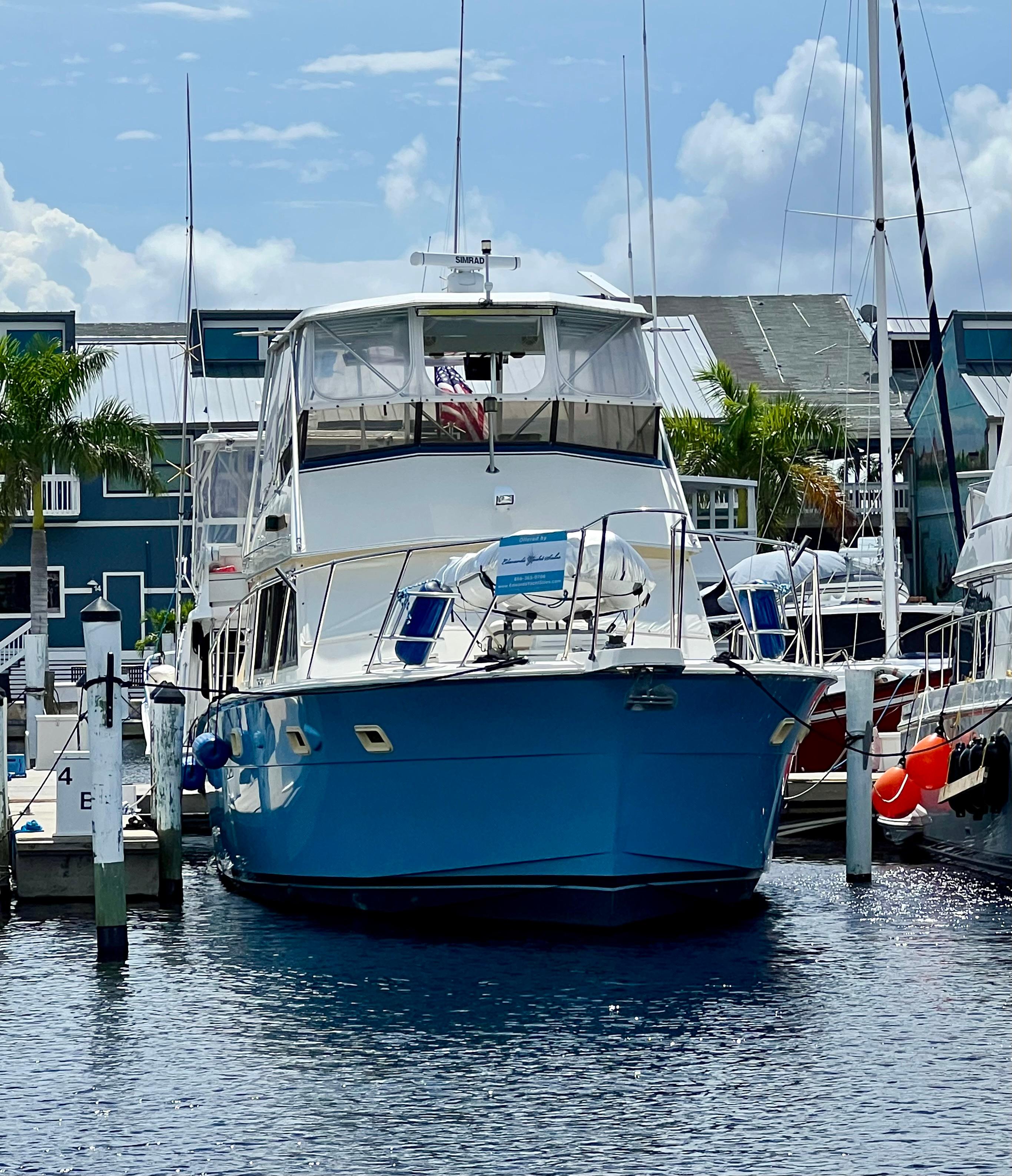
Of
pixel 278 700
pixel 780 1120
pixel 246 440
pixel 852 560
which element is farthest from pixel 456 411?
pixel 852 560

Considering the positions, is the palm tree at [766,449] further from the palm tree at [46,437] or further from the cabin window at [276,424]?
the cabin window at [276,424]

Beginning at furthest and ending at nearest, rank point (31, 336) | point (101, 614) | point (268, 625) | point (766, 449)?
point (31, 336), point (766, 449), point (268, 625), point (101, 614)

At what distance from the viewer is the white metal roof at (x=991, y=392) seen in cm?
4019

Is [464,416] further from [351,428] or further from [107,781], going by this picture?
[107,781]

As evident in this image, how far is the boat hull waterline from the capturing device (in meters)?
13.2

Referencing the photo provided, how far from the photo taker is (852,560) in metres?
31.2

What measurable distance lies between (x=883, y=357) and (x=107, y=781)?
48.5ft

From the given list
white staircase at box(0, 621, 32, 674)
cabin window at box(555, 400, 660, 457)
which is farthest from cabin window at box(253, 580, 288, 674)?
white staircase at box(0, 621, 32, 674)

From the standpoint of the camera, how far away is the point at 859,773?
55.9 ft

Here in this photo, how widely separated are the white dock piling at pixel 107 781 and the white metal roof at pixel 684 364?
3132 cm

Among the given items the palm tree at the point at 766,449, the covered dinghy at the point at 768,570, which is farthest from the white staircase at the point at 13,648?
the covered dinghy at the point at 768,570

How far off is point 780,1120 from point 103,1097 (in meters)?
4.00

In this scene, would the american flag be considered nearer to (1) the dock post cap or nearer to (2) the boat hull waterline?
(2) the boat hull waterline

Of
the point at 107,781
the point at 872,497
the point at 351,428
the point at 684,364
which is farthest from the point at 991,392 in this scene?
the point at 107,781
